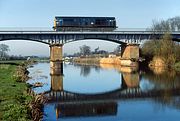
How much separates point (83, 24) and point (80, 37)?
144 inches

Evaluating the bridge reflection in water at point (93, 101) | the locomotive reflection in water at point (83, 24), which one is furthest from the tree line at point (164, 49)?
the bridge reflection in water at point (93, 101)

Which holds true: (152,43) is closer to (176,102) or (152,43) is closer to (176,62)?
(176,62)

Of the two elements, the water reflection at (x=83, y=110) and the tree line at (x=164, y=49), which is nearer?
the water reflection at (x=83, y=110)

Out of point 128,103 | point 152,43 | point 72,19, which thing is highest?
point 72,19

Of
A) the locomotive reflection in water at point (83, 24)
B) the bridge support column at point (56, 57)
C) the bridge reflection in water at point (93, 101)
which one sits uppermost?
the locomotive reflection in water at point (83, 24)

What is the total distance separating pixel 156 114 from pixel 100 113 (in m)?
3.62

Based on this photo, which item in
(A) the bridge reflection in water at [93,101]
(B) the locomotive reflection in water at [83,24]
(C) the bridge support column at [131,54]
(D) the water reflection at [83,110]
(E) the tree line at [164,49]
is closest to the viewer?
(D) the water reflection at [83,110]

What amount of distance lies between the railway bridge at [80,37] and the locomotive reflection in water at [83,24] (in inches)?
86.0

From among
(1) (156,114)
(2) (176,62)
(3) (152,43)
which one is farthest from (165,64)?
(1) (156,114)

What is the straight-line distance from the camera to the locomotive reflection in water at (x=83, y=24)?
269 ft

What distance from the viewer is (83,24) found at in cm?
8262

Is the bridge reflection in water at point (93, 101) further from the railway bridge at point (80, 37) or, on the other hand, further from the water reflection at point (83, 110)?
the railway bridge at point (80, 37)

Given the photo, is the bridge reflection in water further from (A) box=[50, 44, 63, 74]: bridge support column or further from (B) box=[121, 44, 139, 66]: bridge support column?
(B) box=[121, 44, 139, 66]: bridge support column

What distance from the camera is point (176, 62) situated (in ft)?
243
